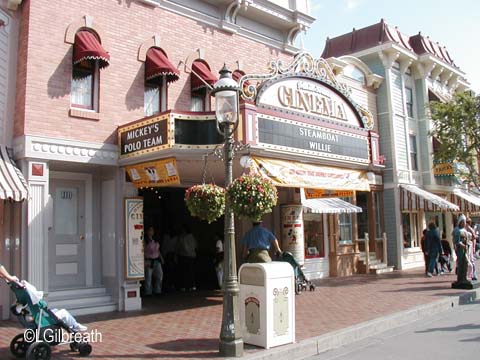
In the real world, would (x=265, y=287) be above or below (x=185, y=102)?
below

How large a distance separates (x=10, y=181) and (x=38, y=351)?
13.1ft

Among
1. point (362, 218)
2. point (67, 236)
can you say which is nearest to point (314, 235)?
point (362, 218)

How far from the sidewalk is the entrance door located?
1270 mm

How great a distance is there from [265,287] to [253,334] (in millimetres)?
765

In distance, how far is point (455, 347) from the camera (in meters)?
7.33

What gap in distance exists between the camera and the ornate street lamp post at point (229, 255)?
686 cm

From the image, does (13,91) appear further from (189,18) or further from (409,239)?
(409,239)

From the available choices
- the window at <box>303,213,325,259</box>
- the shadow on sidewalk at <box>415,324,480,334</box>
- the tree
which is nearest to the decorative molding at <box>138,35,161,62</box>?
the window at <box>303,213,325,259</box>

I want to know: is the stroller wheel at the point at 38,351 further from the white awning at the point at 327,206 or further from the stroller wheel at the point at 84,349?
the white awning at the point at 327,206

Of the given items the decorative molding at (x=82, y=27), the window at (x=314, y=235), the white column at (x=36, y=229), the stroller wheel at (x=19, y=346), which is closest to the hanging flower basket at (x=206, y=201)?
the stroller wheel at (x=19, y=346)

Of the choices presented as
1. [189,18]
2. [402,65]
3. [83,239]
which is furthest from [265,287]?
[402,65]

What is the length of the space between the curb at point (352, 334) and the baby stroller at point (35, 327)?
2585 millimetres

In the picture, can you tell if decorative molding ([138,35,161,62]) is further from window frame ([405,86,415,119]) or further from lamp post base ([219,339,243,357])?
window frame ([405,86,415,119])

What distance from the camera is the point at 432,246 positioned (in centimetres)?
1647
